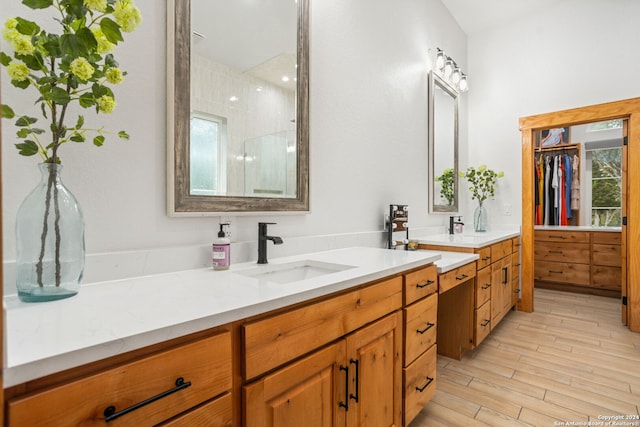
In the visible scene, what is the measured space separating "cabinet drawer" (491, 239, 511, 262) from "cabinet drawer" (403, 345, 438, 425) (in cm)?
127

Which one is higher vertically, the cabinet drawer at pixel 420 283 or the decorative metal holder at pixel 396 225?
the decorative metal holder at pixel 396 225

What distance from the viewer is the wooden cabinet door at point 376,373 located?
116 cm

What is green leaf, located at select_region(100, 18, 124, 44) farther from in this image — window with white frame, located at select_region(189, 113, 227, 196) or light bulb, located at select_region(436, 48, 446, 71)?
light bulb, located at select_region(436, 48, 446, 71)

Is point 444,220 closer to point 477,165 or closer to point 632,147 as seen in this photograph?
point 477,165

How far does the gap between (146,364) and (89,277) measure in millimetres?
534

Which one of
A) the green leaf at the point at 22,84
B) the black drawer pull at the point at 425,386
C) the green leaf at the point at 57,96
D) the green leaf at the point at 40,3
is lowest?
the black drawer pull at the point at 425,386

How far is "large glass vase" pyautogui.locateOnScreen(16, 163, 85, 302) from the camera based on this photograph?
0.85 m

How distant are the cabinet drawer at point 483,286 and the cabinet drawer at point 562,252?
251 cm

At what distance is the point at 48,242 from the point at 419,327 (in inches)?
56.7

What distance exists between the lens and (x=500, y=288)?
9.25 feet

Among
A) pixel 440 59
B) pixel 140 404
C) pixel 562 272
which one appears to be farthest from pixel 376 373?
pixel 562 272

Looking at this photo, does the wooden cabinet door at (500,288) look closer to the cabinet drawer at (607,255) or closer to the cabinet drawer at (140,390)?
the cabinet drawer at (607,255)

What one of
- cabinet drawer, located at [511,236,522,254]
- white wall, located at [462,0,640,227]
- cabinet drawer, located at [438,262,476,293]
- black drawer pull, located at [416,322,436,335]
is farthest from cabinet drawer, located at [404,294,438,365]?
white wall, located at [462,0,640,227]

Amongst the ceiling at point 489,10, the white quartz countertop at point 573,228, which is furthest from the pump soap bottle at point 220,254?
the white quartz countertop at point 573,228
